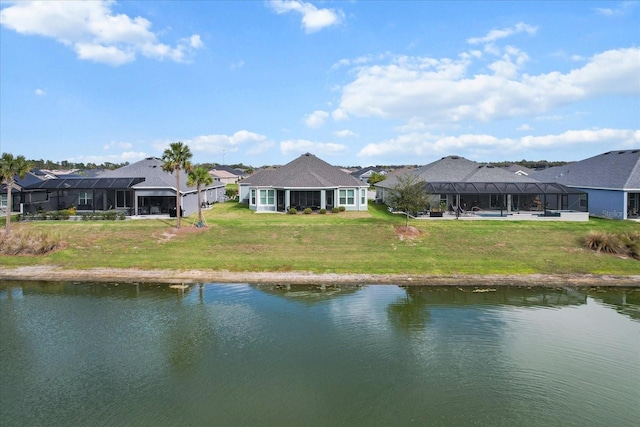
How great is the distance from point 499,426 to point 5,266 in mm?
34919

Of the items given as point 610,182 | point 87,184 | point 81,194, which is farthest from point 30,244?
point 610,182

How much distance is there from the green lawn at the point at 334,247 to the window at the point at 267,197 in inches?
242

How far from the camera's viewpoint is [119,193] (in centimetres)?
4872

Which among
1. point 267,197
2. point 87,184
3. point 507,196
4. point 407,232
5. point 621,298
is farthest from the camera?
point 267,197

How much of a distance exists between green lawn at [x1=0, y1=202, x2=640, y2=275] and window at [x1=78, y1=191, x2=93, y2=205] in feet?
25.1

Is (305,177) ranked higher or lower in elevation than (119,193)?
higher

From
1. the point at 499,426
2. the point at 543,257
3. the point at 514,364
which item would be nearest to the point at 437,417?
the point at 499,426

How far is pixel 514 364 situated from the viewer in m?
17.7

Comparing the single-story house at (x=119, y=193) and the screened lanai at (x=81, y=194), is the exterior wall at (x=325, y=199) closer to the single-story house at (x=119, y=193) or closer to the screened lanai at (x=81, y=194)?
the single-story house at (x=119, y=193)

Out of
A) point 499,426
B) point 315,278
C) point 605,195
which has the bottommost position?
point 499,426

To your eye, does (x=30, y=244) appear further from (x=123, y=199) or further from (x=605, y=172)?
(x=605, y=172)

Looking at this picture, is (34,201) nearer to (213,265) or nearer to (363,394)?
(213,265)

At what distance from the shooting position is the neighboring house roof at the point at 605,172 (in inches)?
1789

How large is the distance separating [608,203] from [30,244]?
55.2 metres
